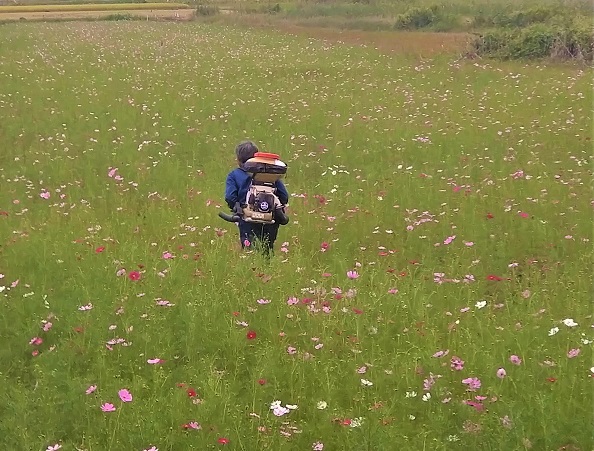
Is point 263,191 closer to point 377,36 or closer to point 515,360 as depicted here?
point 515,360

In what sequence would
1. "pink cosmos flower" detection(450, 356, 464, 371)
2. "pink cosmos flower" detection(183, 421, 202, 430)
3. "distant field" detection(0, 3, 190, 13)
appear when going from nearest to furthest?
1. "pink cosmos flower" detection(183, 421, 202, 430)
2. "pink cosmos flower" detection(450, 356, 464, 371)
3. "distant field" detection(0, 3, 190, 13)

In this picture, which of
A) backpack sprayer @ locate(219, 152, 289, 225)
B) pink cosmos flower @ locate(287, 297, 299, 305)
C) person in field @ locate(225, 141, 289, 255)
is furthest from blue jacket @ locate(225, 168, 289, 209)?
pink cosmos flower @ locate(287, 297, 299, 305)

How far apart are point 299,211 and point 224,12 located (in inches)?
1633

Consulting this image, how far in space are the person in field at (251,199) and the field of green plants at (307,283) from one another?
0.86 ft

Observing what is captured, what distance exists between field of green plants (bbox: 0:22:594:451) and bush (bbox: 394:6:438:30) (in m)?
20.2

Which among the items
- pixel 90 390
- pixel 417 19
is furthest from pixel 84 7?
pixel 90 390

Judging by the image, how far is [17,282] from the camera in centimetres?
529

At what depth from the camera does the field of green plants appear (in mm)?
3816

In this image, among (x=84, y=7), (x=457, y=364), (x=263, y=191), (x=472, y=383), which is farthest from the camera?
(x=84, y=7)

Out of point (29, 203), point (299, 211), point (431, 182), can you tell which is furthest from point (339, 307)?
point (29, 203)

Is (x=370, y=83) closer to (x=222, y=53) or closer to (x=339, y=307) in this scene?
(x=222, y=53)

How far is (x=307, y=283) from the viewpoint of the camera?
5.57m

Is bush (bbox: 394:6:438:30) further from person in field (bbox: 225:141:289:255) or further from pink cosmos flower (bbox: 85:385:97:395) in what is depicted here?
pink cosmos flower (bbox: 85:385:97:395)

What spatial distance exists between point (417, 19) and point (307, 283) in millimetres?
29950
